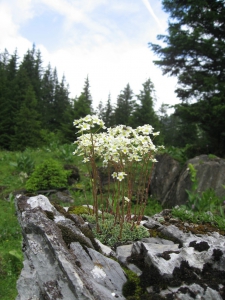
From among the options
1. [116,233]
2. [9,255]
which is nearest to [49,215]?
[116,233]

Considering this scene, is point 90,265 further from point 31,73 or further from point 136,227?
point 31,73

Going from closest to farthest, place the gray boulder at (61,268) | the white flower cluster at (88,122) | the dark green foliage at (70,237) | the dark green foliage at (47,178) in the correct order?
the gray boulder at (61,268) → the dark green foliage at (70,237) → the white flower cluster at (88,122) → the dark green foliage at (47,178)

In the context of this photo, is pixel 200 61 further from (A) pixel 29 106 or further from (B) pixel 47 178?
(A) pixel 29 106

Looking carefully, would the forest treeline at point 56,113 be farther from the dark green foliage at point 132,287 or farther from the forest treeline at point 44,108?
the dark green foliage at point 132,287

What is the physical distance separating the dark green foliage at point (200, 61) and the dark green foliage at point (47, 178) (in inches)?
189

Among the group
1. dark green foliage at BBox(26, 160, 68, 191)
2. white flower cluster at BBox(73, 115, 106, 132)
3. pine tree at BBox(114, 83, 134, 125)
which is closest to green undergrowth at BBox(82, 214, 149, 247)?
white flower cluster at BBox(73, 115, 106, 132)

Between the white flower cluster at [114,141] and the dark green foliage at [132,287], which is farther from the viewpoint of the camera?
the white flower cluster at [114,141]

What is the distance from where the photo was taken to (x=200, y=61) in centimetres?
1044

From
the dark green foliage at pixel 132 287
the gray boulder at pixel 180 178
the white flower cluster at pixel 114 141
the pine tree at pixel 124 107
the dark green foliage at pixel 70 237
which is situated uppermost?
the pine tree at pixel 124 107

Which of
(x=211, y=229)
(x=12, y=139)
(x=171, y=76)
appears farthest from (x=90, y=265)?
(x=12, y=139)

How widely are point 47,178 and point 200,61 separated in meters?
7.20

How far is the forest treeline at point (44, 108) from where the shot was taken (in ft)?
84.9

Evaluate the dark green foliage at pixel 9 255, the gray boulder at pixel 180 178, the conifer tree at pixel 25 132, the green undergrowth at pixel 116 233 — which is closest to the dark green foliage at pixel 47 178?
the dark green foliage at pixel 9 255

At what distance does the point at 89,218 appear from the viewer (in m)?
4.30
